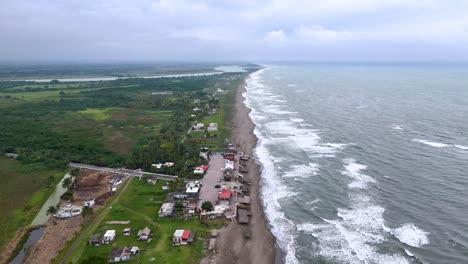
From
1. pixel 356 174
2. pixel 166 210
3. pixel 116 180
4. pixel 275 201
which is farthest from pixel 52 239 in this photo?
pixel 356 174

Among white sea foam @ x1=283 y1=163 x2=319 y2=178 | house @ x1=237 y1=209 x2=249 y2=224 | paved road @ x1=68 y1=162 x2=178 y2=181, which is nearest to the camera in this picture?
house @ x1=237 y1=209 x2=249 y2=224

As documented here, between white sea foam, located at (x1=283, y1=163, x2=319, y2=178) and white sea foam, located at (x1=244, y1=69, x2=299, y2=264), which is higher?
white sea foam, located at (x1=283, y1=163, x2=319, y2=178)

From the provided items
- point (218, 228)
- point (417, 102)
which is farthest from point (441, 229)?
point (417, 102)

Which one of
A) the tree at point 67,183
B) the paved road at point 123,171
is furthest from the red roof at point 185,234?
the tree at point 67,183

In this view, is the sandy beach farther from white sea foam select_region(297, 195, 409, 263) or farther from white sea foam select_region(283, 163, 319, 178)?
white sea foam select_region(283, 163, 319, 178)

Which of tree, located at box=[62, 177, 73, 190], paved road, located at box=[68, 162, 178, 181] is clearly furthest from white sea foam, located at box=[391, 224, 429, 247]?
tree, located at box=[62, 177, 73, 190]

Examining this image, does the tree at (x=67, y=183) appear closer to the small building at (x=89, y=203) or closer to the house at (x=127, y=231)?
the small building at (x=89, y=203)
